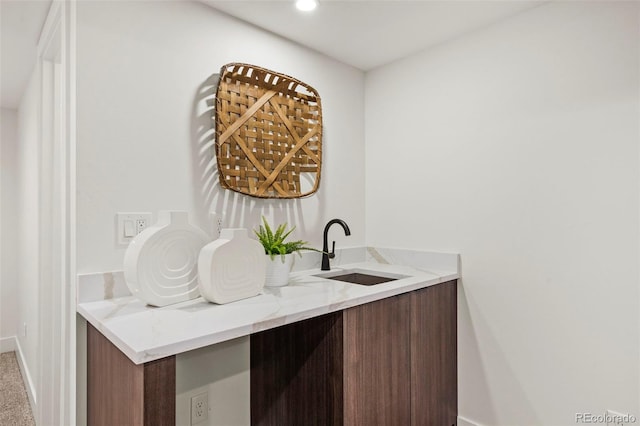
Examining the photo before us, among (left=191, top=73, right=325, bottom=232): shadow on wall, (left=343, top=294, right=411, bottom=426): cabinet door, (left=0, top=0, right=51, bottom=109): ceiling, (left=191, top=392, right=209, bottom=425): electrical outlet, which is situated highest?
(left=0, top=0, right=51, bottom=109): ceiling

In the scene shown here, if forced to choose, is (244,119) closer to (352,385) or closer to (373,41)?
(373,41)

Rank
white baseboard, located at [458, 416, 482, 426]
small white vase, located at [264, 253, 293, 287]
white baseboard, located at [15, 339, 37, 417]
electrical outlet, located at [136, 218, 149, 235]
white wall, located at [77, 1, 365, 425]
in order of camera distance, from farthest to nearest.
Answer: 1. white baseboard, located at [15, 339, 37, 417]
2. white baseboard, located at [458, 416, 482, 426]
3. small white vase, located at [264, 253, 293, 287]
4. electrical outlet, located at [136, 218, 149, 235]
5. white wall, located at [77, 1, 365, 425]

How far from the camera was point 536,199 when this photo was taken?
71.2 inches

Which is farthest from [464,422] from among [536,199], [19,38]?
[19,38]

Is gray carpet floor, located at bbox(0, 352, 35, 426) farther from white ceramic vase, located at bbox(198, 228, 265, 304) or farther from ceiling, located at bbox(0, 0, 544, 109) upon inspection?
ceiling, located at bbox(0, 0, 544, 109)

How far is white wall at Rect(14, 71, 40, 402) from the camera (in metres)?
2.32

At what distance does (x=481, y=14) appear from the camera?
1896 mm

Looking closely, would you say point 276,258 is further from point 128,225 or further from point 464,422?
point 464,422

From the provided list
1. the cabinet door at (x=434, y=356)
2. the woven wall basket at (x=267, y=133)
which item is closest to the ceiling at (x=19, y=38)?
the woven wall basket at (x=267, y=133)

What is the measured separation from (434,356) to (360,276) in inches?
23.0

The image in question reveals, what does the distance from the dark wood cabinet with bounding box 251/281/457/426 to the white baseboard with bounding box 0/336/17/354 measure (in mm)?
3204

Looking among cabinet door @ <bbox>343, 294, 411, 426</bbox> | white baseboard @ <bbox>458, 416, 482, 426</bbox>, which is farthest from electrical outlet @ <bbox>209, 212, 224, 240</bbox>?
white baseboard @ <bbox>458, 416, 482, 426</bbox>

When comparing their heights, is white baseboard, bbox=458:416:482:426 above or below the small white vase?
below

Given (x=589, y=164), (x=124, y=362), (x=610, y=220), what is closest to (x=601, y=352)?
(x=610, y=220)
